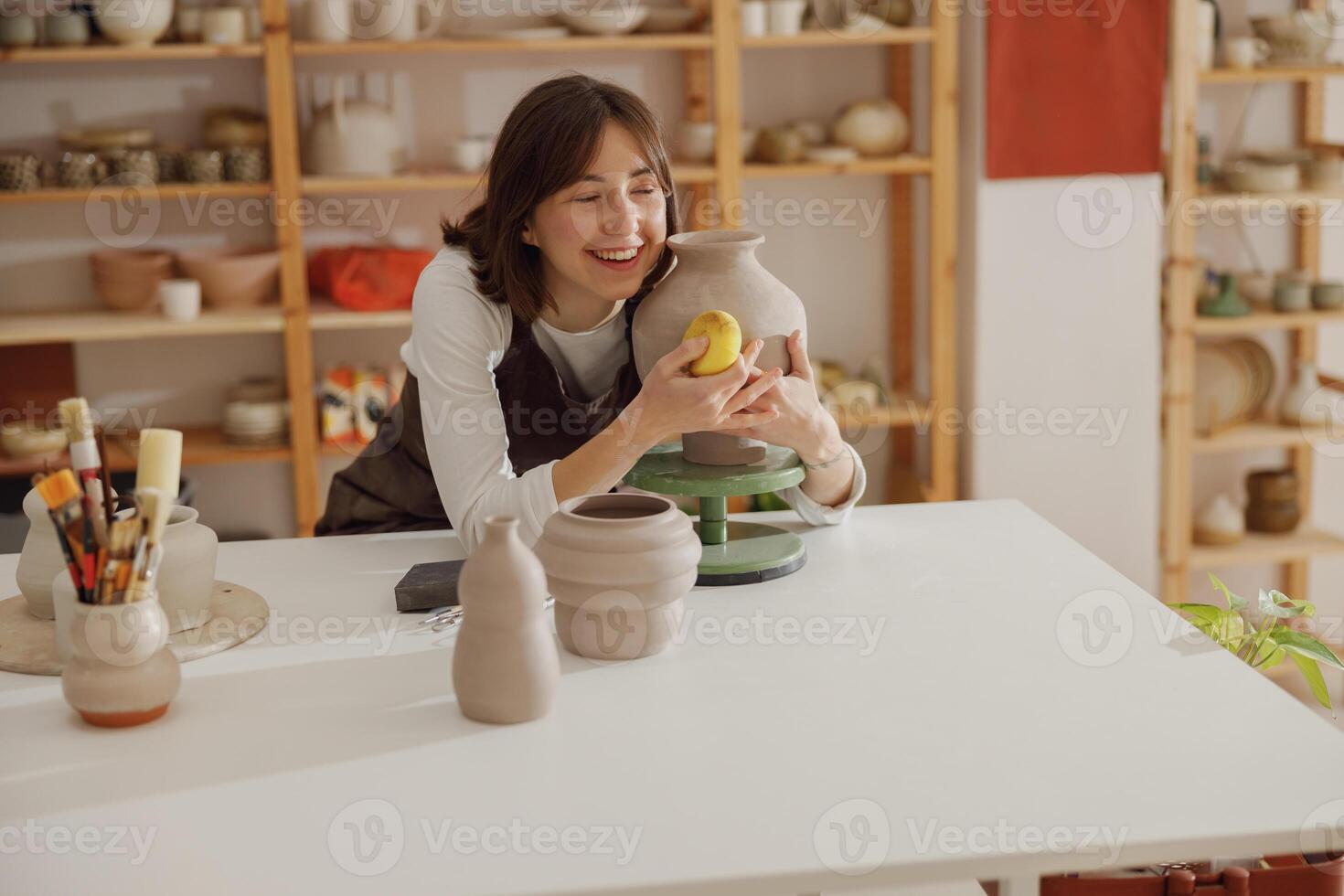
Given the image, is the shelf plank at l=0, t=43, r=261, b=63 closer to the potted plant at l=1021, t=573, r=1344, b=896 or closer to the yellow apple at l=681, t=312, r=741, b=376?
the yellow apple at l=681, t=312, r=741, b=376

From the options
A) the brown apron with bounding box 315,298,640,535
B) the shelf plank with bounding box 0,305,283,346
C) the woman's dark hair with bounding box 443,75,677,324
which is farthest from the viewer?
the shelf plank with bounding box 0,305,283,346

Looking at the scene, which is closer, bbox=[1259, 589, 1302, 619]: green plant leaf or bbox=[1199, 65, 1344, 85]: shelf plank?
bbox=[1259, 589, 1302, 619]: green plant leaf

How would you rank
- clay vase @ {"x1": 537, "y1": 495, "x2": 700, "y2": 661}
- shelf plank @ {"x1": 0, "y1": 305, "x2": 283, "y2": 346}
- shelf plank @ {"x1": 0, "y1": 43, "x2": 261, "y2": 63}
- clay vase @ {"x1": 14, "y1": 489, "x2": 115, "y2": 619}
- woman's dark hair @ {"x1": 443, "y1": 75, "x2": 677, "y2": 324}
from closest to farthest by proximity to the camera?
clay vase @ {"x1": 537, "y1": 495, "x2": 700, "y2": 661}
clay vase @ {"x1": 14, "y1": 489, "x2": 115, "y2": 619}
woman's dark hair @ {"x1": 443, "y1": 75, "x2": 677, "y2": 324}
shelf plank @ {"x1": 0, "y1": 43, "x2": 261, "y2": 63}
shelf plank @ {"x1": 0, "y1": 305, "x2": 283, "y2": 346}

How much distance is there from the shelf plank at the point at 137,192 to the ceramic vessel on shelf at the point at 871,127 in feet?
4.53

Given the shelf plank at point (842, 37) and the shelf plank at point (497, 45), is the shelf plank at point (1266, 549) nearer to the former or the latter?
the shelf plank at point (842, 37)

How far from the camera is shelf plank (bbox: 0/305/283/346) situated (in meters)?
3.16

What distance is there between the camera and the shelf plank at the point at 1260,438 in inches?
134

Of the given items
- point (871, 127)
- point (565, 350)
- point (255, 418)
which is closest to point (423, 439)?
point (565, 350)

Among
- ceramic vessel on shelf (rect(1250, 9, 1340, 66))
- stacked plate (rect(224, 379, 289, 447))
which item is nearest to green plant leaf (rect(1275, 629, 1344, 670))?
ceramic vessel on shelf (rect(1250, 9, 1340, 66))

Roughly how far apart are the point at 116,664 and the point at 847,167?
239cm

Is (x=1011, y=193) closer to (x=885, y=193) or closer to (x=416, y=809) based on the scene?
(x=885, y=193)

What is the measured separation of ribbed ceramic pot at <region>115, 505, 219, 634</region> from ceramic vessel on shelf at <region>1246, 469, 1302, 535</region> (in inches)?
111

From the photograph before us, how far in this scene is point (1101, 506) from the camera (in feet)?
11.4

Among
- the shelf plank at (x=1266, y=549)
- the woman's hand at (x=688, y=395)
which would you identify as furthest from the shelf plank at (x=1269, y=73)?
the woman's hand at (x=688, y=395)
